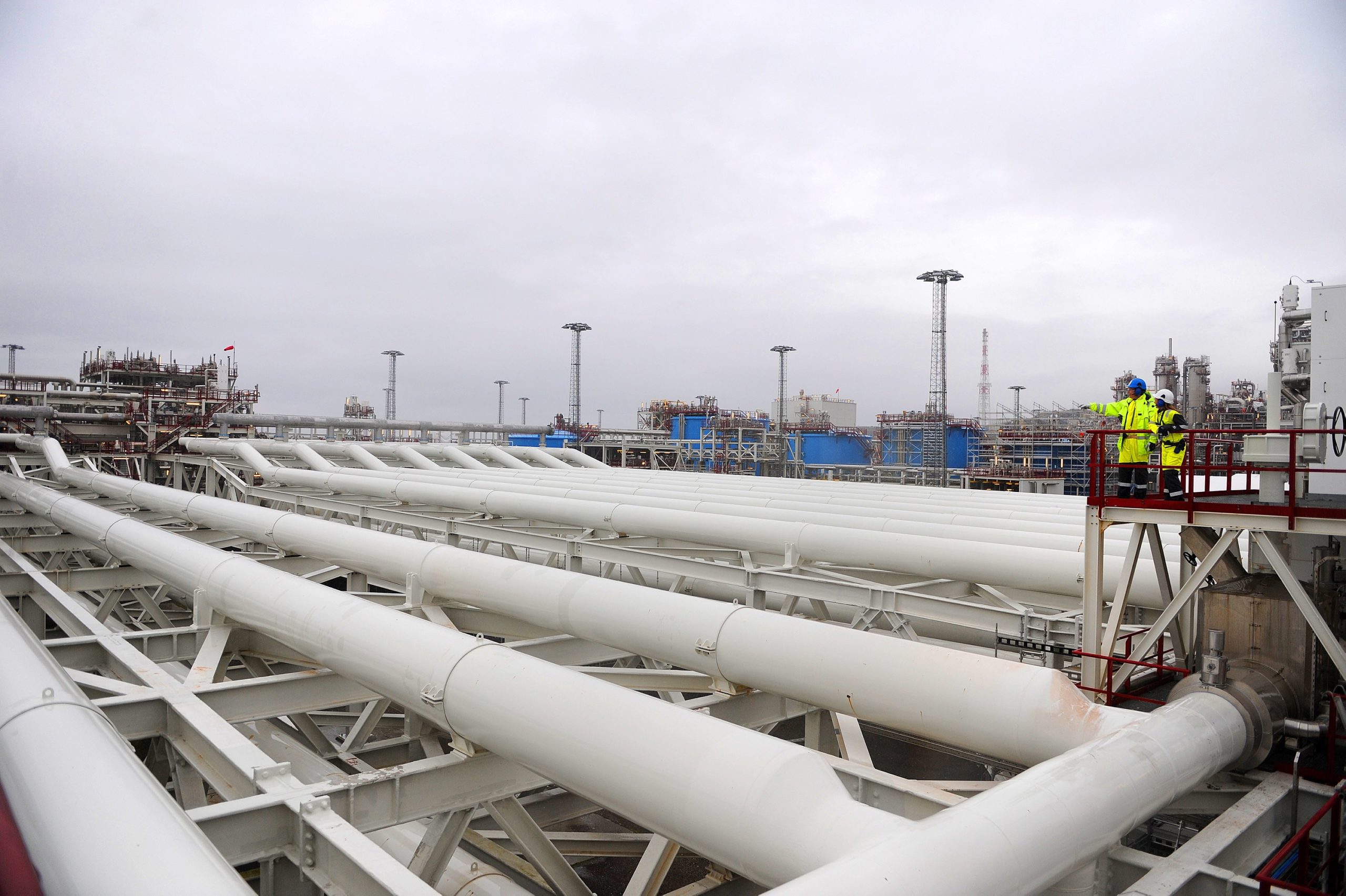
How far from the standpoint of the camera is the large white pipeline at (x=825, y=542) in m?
9.14

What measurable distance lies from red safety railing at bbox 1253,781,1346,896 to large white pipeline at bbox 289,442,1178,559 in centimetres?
409

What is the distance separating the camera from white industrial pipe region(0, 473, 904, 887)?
13.2 feet

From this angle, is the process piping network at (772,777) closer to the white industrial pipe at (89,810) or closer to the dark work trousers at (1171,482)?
the white industrial pipe at (89,810)

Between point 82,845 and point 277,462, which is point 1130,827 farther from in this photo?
point 277,462

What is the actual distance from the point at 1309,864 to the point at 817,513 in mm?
8273

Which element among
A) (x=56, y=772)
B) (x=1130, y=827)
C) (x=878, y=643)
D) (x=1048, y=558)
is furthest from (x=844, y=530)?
(x=56, y=772)

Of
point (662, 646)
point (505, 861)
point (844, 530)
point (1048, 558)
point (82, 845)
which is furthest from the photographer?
point (844, 530)

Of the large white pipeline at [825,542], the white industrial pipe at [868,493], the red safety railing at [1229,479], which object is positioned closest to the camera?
the red safety railing at [1229,479]

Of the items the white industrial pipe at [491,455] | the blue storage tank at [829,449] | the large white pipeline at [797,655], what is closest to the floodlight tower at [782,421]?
the blue storage tank at [829,449]

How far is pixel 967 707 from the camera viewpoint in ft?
17.9

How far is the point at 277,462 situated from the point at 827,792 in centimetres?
2559

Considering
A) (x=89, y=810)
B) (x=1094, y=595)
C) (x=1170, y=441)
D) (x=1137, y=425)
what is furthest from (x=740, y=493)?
(x=89, y=810)

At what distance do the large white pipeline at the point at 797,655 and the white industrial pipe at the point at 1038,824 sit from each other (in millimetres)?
475

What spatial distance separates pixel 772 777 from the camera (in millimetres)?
4145
